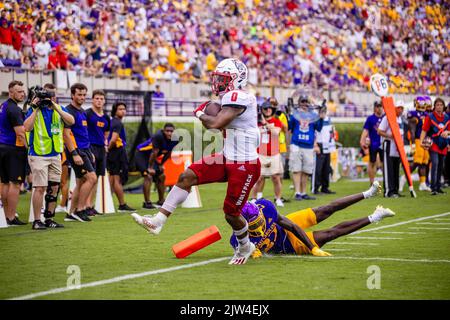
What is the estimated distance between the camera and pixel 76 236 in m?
10.9

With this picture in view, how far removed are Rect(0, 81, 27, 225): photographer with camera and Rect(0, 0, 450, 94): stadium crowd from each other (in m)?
6.07

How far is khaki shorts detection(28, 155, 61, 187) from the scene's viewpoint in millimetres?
11523

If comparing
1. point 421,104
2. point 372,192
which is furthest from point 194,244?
point 421,104

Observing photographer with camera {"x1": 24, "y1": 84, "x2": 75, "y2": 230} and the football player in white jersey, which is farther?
photographer with camera {"x1": 24, "y1": 84, "x2": 75, "y2": 230}

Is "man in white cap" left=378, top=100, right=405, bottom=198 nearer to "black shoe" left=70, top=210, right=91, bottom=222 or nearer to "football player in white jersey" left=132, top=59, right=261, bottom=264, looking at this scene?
"black shoe" left=70, top=210, right=91, bottom=222

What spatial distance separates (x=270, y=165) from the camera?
15.4m

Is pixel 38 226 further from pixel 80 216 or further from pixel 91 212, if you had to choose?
pixel 91 212

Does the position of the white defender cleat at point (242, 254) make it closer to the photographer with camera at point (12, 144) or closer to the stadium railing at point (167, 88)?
the photographer with camera at point (12, 144)

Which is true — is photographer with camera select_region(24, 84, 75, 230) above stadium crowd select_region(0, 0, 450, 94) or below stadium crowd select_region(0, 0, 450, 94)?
below

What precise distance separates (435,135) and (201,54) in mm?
11797

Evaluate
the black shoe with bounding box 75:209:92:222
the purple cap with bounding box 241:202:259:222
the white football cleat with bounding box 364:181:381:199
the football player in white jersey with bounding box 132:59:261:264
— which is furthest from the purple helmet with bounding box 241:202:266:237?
the black shoe with bounding box 75:209:92:222

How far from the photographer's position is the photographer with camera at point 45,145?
11.5 meters

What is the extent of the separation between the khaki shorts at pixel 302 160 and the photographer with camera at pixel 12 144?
5.99 meters
